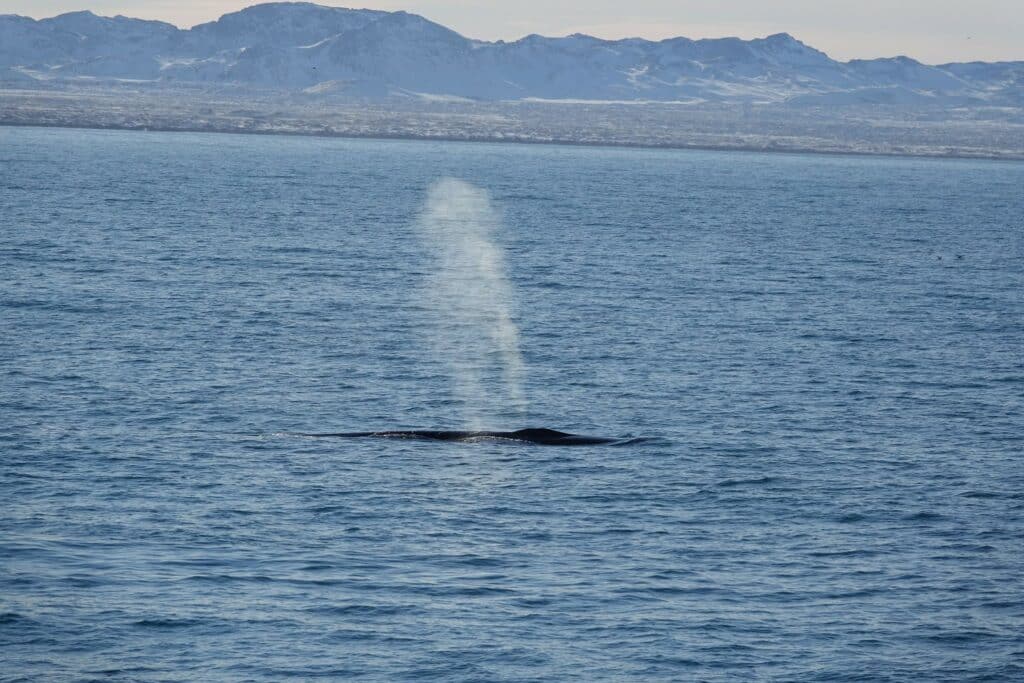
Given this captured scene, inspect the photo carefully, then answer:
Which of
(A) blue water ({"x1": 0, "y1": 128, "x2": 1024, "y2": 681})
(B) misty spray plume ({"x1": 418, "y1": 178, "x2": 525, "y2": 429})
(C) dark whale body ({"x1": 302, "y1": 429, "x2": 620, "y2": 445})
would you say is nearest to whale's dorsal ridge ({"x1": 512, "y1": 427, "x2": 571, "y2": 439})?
(C) dark whale body ({"x1": 302, "y1": 429, "x2": 620, "y2": 445})

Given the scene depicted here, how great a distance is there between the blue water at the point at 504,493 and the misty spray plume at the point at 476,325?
0.77 m

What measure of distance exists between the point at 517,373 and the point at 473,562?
3510 centimetres

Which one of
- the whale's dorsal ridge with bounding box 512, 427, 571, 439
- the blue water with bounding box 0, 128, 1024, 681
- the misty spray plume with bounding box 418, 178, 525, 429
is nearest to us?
the blue water with bounding box 0, 128, 1024, 681

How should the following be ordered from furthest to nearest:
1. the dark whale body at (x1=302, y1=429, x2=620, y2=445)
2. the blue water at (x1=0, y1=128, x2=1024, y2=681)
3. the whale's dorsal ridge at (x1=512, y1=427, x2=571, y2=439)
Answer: the whale's dorsal ridge at (x1=512, y1=427, x2=571, y2=439)
the dark whale body at (x1=302, y1=429, x2=620, y2=445)
the blue water at (x1=0, y1=128, x2=1024, y2=681)

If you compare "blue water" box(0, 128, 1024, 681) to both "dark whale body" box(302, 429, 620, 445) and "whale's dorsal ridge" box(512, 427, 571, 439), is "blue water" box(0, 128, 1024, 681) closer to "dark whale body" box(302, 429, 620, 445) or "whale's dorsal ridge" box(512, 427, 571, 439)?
"dark whale body" box(302, 429, 620, 445)

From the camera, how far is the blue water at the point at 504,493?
138ft

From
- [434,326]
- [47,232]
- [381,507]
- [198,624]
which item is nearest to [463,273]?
[434,326]

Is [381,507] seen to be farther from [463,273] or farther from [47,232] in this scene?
[47,232]

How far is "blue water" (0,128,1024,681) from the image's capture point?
4212 centimetres

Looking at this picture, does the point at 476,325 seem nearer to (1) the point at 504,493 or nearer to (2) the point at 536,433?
(2) the point at 536,433

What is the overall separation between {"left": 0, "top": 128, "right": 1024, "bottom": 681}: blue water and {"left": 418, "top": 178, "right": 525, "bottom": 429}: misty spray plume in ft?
2.54

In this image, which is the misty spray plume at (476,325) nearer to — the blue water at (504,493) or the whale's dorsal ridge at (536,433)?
the blue water at (504,493)

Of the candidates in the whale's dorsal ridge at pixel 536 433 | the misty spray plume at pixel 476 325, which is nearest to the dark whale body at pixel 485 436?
the whale's dorsal ridge at pixel 536 433

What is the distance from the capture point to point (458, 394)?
253ft
